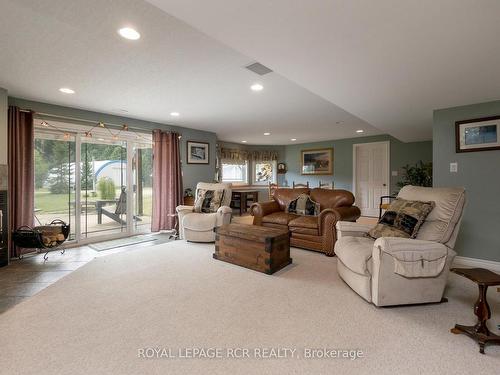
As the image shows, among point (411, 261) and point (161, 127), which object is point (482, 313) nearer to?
point (411, 261)

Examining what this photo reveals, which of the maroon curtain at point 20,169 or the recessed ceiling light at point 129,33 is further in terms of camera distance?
the maroon curtain at point 20,169

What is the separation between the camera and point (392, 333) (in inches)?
72.9

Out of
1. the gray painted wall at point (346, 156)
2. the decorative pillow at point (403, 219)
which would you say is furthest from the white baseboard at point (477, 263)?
the gray painted wall at point (346, 156)

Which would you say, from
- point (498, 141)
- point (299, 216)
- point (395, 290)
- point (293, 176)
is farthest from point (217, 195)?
point (293, 176)

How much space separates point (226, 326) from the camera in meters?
1.93

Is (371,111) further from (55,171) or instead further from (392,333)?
(55,171)

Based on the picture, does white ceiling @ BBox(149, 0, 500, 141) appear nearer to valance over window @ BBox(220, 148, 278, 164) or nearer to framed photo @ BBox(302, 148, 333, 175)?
framed photo @ BBox(302, 148, 333, 175)

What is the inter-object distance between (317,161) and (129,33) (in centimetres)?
704

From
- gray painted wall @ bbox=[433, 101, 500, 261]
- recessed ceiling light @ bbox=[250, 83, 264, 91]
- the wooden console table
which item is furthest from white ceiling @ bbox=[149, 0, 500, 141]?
the wooden console table

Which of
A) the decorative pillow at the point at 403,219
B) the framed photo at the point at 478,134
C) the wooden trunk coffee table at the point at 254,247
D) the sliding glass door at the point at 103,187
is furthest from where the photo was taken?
the sliding glass door at the point at 103,187

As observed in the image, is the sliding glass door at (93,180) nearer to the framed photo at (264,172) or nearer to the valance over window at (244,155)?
the valance over window at (244,155)

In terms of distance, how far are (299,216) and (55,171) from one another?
397 cm

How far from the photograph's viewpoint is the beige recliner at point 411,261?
6.97ft

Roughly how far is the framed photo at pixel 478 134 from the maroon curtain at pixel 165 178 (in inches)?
187
